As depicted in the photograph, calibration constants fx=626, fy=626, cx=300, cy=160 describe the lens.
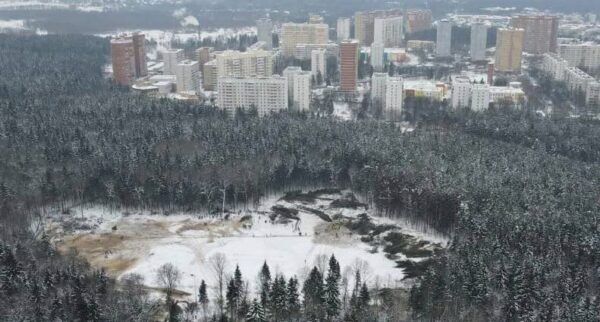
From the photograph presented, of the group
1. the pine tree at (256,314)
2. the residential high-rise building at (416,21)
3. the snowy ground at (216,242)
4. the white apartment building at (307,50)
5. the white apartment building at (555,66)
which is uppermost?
the residential high-rise building at (416,21)

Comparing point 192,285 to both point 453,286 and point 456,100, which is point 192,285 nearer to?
point 453,286

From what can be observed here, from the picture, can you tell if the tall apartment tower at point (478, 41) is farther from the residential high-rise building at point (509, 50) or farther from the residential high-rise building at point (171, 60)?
the residential high-rise building at point (171, 60)

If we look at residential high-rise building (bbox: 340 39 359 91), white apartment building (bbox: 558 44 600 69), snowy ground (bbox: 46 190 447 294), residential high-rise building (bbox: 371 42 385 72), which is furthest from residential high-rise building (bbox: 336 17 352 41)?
snowy ground (bbox: 46 190 447 294)

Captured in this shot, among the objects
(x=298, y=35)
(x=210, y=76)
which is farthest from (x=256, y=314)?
(x=298, y=35)

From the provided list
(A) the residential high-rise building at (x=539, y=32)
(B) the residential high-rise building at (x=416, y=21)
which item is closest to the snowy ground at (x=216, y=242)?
(A) the residential high-rise building at (x=539, y=32)

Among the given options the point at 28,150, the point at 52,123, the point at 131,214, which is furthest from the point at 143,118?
the point at 131,214

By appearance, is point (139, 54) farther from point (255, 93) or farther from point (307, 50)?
point (255, 93)

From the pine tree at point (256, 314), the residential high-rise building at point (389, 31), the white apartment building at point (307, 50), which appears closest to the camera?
the pine tree at point (256, 314)
